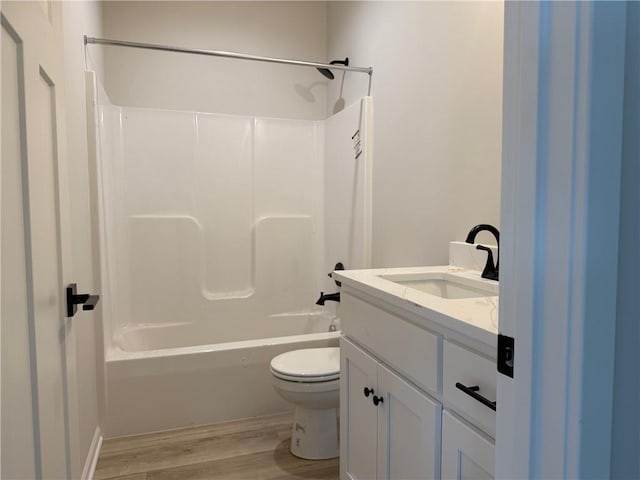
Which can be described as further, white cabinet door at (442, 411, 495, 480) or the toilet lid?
the toilet lid

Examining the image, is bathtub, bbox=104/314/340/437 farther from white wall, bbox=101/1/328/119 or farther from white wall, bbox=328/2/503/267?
white wall, bbox=101/1/328/119

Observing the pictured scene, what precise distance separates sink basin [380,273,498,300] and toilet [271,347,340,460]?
1.91 ft

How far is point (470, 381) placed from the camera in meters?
0.96

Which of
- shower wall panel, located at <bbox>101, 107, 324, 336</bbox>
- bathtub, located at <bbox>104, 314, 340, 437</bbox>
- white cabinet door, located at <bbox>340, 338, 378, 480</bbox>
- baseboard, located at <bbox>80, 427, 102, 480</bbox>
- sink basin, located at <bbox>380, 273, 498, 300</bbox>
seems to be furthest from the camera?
shower wall panel, located at <bbox>101, 107, 324, 336</bbox>

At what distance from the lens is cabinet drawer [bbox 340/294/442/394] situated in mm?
1088

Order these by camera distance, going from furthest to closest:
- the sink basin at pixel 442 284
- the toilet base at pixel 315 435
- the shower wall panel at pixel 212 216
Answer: the shower wall panel at pixel 212 216
the toilet base at pixel 315 435
the sink basin at pixel 442 284

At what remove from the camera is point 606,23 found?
21.1 inches

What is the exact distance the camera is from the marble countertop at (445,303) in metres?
0.92

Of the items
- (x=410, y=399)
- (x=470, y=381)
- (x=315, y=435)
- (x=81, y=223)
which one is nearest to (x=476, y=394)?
(x=470, y=381)

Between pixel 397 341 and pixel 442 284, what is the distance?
52cm

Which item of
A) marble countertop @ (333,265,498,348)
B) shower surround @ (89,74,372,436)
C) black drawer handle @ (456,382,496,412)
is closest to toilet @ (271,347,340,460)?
shower surround @ (89,74,372,436)

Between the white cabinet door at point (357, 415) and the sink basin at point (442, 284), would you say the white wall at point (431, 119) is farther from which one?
the white cabinet door at point (357, 415)

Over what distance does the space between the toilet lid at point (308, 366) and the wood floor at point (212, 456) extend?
1.33 ft

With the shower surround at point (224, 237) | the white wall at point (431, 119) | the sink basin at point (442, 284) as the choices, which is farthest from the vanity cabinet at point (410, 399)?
the shower surround at point (224, 237)
